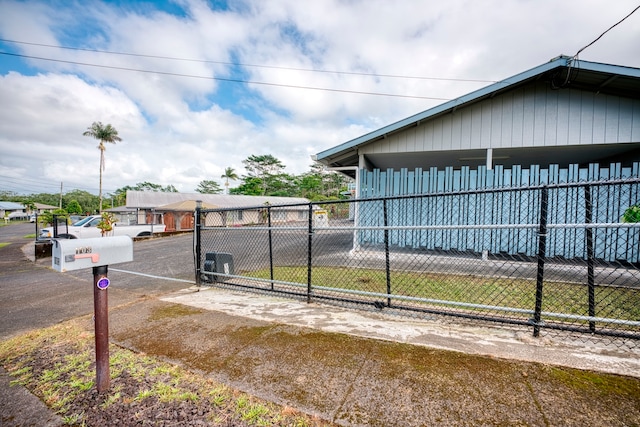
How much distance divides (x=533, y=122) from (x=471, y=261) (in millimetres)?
3657

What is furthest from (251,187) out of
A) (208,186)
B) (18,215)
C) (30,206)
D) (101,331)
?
(18,215)

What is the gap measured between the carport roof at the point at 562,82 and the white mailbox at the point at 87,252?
6.51m

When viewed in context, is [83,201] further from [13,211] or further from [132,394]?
[132,394]

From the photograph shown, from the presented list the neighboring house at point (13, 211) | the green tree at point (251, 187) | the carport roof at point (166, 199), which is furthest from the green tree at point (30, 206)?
the green tree at point (251, 187)

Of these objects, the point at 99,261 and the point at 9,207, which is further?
the point at 9,207

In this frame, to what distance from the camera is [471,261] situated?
6469 mm

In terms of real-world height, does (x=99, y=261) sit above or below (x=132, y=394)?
above

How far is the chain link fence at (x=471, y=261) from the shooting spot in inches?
125

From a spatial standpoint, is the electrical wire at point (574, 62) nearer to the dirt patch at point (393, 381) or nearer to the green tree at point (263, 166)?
the dirt patch at point (393, 381)

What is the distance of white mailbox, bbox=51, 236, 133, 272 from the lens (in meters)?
1.60

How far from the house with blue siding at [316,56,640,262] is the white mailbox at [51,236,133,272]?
17.8 ft

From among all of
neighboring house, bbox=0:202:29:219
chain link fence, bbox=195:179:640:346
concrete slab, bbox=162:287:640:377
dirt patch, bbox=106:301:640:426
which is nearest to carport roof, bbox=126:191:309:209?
chain link fence, bbox=195:179:640:346

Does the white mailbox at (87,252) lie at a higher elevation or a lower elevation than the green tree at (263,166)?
lower

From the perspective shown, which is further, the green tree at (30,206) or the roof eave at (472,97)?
the green tree at (30,206)
